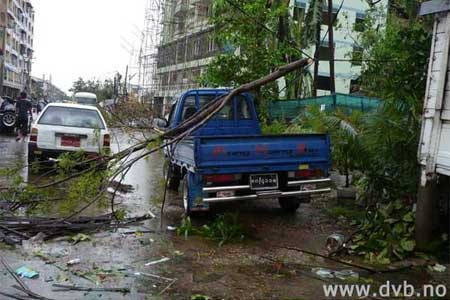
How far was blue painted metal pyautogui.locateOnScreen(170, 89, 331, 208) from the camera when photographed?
7.52 metres

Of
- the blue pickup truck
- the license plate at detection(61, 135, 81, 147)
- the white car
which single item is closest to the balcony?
the white car

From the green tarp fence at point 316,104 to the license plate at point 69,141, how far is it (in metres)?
6.68

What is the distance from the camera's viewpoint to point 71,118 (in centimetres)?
1285

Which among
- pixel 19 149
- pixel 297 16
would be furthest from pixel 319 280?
pixel 297 16

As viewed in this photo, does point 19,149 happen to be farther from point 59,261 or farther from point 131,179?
point 59,261

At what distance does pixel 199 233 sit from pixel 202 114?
1681 millimetres

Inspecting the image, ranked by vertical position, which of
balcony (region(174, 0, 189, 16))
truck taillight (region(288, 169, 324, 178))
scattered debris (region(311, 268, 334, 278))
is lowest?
scattered debris (region(311, 268, 334, 278))

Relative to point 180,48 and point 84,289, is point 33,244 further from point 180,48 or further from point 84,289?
point 180,48

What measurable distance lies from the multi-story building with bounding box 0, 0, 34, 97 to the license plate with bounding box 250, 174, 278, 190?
68951 mm

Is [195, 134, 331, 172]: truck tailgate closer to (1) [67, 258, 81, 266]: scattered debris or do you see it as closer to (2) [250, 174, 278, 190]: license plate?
(2) [250, 174, 278, 190]: license plate

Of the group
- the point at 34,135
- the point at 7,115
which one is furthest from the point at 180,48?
the point at 34,135

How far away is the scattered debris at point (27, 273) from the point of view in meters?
5.32

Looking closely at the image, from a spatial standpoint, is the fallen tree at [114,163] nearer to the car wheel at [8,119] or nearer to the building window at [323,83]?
the car wheel at [8,119]
